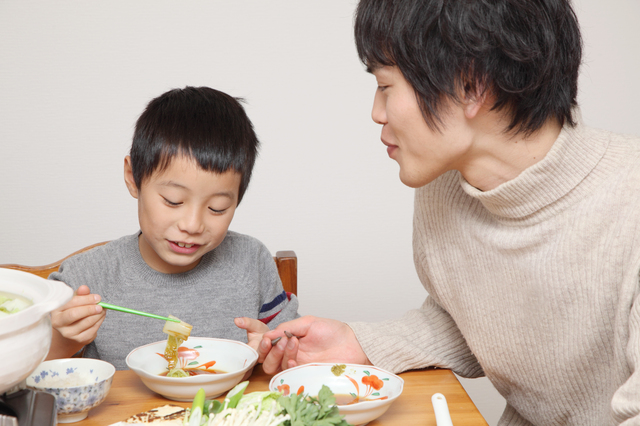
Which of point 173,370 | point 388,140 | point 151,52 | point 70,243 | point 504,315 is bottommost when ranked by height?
point 70,243

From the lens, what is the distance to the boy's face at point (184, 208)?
4.04ft

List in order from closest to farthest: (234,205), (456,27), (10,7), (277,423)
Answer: (277,423), (456,27), (234,205), (10,7)

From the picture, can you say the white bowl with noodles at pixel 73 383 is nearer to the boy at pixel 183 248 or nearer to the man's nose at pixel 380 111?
the boy at pixel 183 248

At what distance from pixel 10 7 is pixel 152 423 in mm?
1860

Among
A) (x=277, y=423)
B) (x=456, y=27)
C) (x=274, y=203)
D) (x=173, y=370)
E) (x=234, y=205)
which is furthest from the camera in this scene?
(x=274, y=203)

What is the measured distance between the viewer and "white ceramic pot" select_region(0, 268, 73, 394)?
588mm

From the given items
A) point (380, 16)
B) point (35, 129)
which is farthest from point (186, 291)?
point (35, 129)

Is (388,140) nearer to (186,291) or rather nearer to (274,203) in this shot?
(186,291)

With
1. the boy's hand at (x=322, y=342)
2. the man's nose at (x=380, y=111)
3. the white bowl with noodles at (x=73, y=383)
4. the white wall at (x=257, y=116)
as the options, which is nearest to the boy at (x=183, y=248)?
the white bowl with noodles at (x=73, y=383)

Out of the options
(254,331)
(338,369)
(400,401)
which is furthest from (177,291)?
(400,401)

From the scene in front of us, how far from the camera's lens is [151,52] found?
2133mm

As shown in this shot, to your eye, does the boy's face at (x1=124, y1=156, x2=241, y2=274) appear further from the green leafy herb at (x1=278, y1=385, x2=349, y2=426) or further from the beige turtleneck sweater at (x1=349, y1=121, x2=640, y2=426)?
the green leafy herb at (x1=278, y1=385, x2=349, y2=426)

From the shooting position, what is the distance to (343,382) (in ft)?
3.31

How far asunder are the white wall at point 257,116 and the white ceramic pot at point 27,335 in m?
1.54
